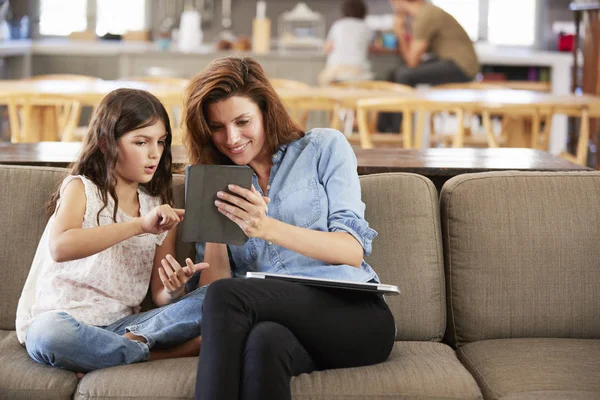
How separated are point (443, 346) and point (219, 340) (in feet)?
2.21

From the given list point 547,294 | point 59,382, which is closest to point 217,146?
point 59,382

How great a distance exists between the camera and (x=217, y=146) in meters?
2.11

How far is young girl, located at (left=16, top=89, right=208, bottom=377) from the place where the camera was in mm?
1950

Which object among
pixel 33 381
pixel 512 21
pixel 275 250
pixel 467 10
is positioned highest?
pixel 467 10

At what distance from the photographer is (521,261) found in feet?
7.27

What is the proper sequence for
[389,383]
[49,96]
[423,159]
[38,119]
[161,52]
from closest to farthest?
[389,383], [423,159], [49,96], [38,119], [161,52]

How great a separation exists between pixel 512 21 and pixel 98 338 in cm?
794

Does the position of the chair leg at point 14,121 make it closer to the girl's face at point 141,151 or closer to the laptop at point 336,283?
the girl's face at point 141,151

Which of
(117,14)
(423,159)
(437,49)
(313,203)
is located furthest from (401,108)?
(117,14)

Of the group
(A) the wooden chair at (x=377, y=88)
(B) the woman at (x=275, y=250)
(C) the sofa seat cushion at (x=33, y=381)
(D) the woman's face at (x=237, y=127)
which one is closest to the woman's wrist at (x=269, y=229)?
(B) the woman at (x=275, y=250)

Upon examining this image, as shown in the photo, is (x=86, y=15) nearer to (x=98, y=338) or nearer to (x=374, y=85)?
(x=374, y=85)

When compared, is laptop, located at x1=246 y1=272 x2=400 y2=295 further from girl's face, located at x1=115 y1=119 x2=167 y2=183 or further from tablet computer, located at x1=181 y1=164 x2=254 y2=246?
girl's face, located at x1=115 y1=119 x2=167 y2=183

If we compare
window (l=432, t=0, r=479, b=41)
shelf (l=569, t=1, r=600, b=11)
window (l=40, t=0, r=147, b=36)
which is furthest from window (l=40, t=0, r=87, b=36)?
shelf (l=569, t=1, r=600, b=11)

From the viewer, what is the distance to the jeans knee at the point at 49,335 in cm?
188
